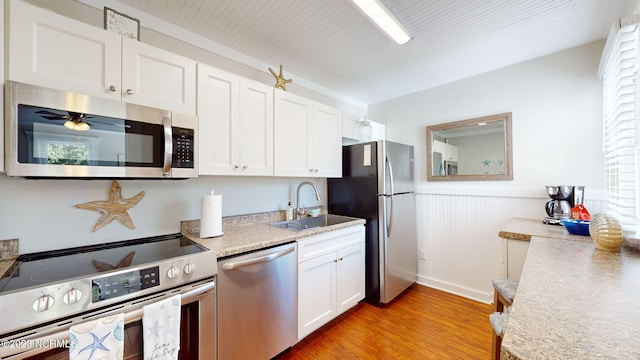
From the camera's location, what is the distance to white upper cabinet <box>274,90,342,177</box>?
2.04 m

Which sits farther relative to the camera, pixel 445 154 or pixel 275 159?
pixel 445 154

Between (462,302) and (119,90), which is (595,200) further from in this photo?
(119,90)

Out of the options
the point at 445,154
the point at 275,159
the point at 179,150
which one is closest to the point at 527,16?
the point at 445,154

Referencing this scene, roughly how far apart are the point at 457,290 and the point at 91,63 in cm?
361

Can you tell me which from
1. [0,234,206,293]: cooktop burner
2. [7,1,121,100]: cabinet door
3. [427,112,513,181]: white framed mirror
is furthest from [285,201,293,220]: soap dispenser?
[427,112,513,181]: white framed mirror

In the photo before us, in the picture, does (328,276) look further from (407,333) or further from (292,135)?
(292,135)

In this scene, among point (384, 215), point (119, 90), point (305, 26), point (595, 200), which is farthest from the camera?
point (384, 215)

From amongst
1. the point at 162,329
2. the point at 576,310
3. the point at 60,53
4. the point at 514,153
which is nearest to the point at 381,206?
the point at 514,153

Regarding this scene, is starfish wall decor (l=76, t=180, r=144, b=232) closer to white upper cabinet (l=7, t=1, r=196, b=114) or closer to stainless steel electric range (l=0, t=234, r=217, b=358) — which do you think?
stainless steel electric range (l=0, t=234, r=217, b=358)

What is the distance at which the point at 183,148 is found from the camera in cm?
148

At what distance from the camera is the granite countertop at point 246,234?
1.46 metres

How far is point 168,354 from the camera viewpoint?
44.2 inches

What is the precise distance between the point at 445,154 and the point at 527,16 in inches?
55.7

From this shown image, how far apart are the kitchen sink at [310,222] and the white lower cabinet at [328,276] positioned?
28cm
